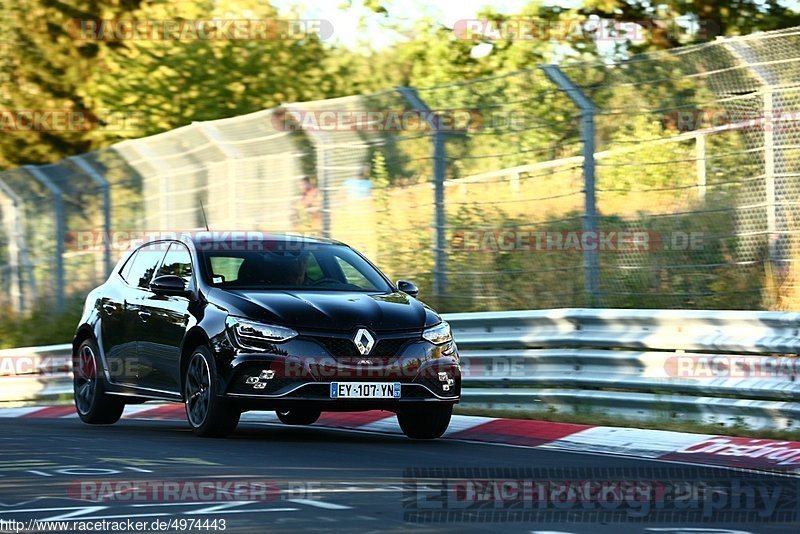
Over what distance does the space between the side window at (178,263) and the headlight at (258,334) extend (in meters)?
1.13

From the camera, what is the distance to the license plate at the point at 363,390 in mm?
11227

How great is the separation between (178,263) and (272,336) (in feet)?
5.96

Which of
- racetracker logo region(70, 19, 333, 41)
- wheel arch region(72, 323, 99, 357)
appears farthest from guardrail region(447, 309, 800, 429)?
racetracker logo region(70, 19, 333, 41)

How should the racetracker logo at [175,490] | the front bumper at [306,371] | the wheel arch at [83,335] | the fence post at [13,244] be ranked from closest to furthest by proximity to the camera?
1. the racetracker logo at [175,490]
2. the front bumper at [306,371]
3. the wheel arch at [83,335]
4. the fence post at [13,244]

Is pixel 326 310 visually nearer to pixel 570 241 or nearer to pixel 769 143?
pixel 570 241

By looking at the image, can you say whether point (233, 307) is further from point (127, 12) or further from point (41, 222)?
point (127, 12)

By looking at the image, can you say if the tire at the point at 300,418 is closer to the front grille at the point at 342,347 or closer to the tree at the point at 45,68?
the front grille at the point at 342,347

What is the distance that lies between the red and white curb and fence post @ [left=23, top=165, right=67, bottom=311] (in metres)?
9.91

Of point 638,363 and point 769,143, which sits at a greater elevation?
point 769,143

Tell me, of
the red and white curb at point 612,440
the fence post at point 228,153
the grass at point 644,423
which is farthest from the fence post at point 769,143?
the fence post at point 228,153

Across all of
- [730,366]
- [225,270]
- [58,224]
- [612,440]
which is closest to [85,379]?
[225,270]

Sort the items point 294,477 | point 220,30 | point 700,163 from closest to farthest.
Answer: point 294,477 → point 700,163 → point 220,30

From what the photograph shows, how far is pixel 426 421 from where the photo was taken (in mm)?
12117

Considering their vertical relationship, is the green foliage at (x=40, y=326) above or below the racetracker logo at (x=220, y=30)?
below
